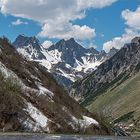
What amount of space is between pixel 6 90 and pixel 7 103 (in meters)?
7.17

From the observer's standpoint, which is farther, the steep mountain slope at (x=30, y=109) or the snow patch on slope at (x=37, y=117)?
the snow patch on slope at (x=37, y=117)

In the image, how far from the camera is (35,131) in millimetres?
162875

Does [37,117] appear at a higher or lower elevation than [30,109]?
lower

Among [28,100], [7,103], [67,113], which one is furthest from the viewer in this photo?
[67,113]

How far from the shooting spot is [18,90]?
178 metres

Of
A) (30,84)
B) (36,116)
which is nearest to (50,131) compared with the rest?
(36,116)

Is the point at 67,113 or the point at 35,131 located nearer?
the point at 35,131

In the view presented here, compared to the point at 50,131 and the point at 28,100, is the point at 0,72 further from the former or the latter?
the point at 50,131

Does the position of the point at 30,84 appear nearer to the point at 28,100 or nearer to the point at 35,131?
the point at 28,100

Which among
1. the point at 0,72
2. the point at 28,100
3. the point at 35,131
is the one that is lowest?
the point at 35,131

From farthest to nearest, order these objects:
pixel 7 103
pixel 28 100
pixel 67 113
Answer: pixel 67 113 < pixel 28 100 < pixel 7 103

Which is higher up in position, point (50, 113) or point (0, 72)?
point (0, 72)

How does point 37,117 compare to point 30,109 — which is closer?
point 37,117

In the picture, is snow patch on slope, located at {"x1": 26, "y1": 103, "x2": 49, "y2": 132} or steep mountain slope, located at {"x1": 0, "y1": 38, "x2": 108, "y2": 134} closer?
steep mountain slope, located at {"x1": 0, "y1": 38, "x2": 108, "y2": 134}
